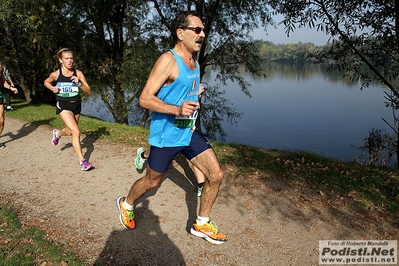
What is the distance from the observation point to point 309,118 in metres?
27.7

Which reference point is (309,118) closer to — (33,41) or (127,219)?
(33,41)

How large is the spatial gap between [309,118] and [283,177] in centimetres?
2420

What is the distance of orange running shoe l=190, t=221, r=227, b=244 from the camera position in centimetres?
341

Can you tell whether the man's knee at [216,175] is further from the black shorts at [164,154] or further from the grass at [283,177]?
the grass at [283,177]

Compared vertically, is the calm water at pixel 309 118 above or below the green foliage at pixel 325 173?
below

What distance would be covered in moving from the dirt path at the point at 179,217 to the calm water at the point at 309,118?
1261cm

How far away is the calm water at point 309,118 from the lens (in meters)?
20.7

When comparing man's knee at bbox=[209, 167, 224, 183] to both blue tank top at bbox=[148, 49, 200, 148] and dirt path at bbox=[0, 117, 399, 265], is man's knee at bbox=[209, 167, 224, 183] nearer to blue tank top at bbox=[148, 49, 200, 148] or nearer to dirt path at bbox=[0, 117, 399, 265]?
blue tank top at bbox=[148, 49, 200, 148]

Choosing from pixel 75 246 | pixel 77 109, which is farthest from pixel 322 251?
pixel 77 109

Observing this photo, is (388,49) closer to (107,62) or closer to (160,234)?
(160,234)

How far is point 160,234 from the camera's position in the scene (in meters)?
3.62

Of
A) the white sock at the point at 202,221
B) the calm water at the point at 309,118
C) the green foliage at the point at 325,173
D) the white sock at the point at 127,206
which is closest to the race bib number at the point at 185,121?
the white sock at the point at 202,221

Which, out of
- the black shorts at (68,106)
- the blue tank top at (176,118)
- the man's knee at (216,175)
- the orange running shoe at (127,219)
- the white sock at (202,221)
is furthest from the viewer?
the black shorts at (68,106)

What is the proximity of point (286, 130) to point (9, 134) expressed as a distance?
65.7 feet
